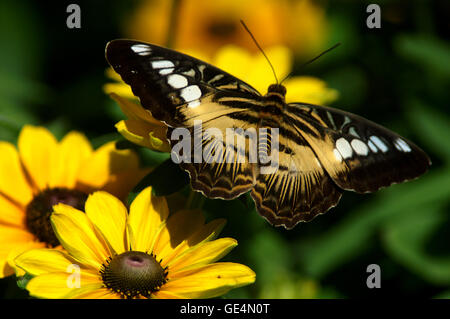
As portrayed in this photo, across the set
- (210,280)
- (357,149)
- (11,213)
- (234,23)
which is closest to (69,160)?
(11,213)

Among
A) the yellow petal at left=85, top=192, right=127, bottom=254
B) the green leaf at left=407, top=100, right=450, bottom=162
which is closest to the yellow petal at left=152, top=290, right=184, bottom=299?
the yellow petal at left=85, top=192, right=127, bottom=254

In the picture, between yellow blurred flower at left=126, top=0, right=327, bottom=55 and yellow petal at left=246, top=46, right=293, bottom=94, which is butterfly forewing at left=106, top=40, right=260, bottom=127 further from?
yellow blurred flower at left=126, top=0, right=327, bottom=55

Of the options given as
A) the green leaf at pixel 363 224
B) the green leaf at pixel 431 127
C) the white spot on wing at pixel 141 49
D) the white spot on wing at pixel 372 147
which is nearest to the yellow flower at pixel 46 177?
the white spot on wing at pixel 141 49

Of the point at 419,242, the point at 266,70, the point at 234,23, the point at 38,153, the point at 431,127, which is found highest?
the point at 234,23

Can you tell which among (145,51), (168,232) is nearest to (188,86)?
(145,51)

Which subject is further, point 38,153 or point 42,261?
point 38,153

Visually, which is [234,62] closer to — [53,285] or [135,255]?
[135,255]
